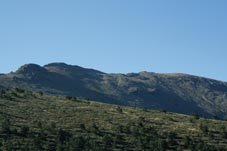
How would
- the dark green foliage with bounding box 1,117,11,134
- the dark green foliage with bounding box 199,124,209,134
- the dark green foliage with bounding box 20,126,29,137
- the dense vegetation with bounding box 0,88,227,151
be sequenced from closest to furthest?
the dense vegetation with bounding box 0,88,227,151
the dark green foliage with bounding box 20,126,29,137
the dark green foliage with bounding box 1,117,11,134
the dark green foliage with bounding box 199,124,209,134

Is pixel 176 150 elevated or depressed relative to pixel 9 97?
depressed

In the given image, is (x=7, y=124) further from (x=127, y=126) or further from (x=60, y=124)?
(x=127, y=126)

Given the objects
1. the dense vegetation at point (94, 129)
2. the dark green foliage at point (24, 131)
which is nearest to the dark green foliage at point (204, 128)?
the dense vegetation at point (94, 129)

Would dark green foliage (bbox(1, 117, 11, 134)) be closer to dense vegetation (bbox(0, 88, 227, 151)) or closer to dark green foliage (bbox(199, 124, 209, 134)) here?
dense vegetation (bbox(0, 88, 227, 151))

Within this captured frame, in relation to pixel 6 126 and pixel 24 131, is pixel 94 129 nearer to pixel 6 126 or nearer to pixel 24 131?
pixel 24 131

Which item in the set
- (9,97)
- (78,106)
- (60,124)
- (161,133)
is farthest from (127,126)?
(9,97)

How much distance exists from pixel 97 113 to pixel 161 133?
28214 mm

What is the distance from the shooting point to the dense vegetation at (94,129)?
337 feet

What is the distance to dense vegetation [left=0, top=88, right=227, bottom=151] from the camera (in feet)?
337

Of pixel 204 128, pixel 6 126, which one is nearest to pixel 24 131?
pixel 6 126

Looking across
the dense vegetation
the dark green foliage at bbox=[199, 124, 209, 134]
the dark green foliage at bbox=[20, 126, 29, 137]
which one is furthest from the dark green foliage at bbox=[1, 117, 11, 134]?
the dark green foliage at bbox=[199, 124, 209, 134]

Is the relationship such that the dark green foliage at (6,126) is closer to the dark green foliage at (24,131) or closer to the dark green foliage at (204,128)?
the dark green foliage at (24,131)

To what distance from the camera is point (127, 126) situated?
401ft

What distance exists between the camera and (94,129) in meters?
→ 118
